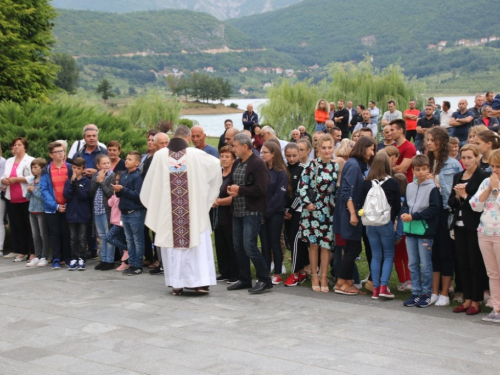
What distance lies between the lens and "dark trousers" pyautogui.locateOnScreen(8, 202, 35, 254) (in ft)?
39.5

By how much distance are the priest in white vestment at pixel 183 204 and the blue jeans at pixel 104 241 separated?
1.74m

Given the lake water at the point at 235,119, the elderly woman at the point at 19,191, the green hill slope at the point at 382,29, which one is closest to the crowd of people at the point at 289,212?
the elderly woman at the point at 19,191

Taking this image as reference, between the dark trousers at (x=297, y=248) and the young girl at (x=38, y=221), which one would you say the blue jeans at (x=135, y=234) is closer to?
the young girl at (x=38, y=221)

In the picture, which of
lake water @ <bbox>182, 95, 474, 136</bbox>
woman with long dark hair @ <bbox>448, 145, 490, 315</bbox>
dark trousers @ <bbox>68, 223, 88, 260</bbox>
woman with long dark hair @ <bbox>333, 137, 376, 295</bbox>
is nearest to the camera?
woman with long dark hair @ <bbox>448, 145, 490, 315</bbox>

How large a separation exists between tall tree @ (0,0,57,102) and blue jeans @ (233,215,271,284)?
1057cm

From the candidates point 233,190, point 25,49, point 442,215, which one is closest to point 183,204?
point 233,190

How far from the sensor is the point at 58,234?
37.1 ft

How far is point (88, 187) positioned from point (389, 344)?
5.78 meters

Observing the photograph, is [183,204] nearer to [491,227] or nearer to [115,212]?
[115,212]

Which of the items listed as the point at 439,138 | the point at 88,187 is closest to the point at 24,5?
the point at 88,187

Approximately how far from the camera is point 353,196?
354 inches

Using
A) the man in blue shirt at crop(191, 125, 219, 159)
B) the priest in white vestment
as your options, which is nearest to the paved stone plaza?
the priest in white vestment

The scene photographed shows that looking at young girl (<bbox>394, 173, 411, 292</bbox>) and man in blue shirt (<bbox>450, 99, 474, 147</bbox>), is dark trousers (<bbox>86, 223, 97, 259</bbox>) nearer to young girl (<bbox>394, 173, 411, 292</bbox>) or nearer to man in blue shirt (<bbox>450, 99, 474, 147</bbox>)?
young girl (<bbox>394, 173, 411, 292</bbox>)

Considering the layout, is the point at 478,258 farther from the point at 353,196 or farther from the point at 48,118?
the point at 48,118
